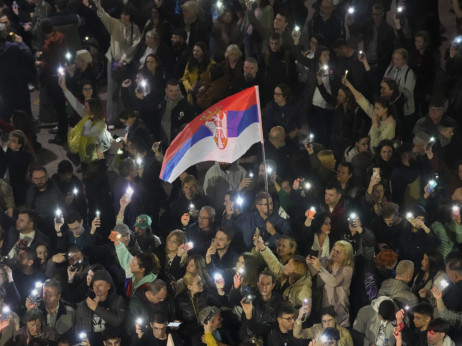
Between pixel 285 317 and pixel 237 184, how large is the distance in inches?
125

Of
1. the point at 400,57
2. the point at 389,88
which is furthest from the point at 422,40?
the point at 389,88

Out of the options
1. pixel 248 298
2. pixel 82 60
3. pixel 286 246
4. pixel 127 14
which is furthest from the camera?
pixel 127 14

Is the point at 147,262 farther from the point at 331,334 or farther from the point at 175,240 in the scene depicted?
the point at 331,334

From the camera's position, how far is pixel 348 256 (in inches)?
523

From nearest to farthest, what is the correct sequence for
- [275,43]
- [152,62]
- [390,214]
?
[390,214] < [275,43] < [152,62]

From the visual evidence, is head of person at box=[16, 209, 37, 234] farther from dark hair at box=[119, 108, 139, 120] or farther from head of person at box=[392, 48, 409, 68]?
head of person at box=[392, 48, 409, 68]

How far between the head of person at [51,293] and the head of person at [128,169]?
2.31 metres

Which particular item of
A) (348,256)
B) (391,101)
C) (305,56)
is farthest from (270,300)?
(305,56)

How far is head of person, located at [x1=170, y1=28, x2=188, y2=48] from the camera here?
17.9 m

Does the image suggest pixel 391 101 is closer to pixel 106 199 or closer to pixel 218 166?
pixel 218 166

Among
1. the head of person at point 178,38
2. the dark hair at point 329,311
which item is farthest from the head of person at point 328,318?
the head of person at point 178,38

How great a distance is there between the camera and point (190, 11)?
59.9 feet

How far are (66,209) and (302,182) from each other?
2.88 meters

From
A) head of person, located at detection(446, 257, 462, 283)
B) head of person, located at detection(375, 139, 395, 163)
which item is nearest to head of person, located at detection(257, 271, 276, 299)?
head of person, located at detection(446, 257, 462, 283)
